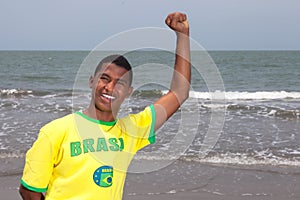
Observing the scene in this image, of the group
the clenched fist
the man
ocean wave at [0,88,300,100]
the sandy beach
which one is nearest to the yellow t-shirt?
the man

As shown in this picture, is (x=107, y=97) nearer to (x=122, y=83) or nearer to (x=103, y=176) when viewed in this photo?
(x=122, y=83)

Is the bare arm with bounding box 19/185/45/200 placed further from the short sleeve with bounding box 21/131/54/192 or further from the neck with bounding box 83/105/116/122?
the neck with bounding box 83/105/116/122

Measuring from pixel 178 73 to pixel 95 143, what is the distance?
1.74ft

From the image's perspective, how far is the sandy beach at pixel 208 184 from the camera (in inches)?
210

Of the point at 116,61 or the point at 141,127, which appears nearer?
the point at 116,61

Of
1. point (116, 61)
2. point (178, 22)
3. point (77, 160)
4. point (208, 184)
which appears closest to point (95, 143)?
point (77, 160)

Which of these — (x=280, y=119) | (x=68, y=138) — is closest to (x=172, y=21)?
(x=68, y=138)

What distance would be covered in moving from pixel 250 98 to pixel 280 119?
22.1 ft

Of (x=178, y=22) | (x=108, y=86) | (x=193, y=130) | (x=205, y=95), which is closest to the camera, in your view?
(x=108, y=86)

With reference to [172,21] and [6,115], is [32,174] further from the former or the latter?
[6,115]

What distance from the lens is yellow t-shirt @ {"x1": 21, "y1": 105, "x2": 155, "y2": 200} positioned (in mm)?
1747

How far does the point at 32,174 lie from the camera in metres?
1.78

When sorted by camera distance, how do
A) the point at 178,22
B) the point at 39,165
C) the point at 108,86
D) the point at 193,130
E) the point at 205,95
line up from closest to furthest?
the point at 39,165, the point at 108,86, the point at 178,22, the point at 193,130, the point at 205,95

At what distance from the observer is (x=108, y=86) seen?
72.9 inches
